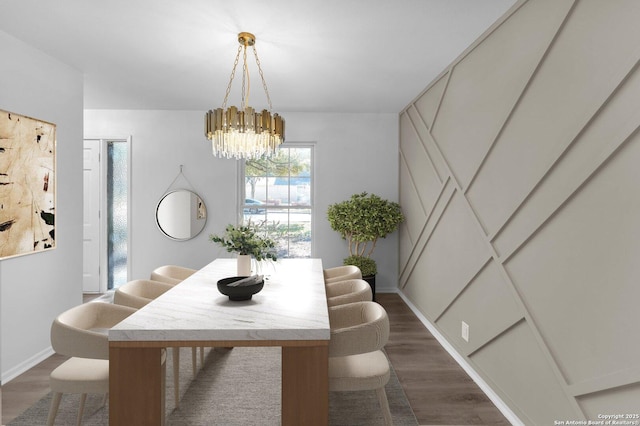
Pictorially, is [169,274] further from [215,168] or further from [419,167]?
[419,167]

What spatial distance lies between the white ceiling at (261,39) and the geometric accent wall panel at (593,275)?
1.41 meters

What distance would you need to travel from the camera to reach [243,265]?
240cm

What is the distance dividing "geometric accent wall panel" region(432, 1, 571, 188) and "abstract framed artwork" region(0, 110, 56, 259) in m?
3.44

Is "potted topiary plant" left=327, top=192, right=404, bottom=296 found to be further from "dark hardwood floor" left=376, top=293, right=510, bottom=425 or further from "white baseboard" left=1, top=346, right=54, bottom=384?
"white baseboard" left=1, top=346, right=54, bottom=384

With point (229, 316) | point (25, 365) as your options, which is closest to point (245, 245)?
point (229, 316)

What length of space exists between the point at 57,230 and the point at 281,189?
265 centimetres

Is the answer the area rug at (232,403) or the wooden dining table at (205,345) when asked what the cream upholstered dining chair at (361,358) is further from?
the area rug at (232,403)

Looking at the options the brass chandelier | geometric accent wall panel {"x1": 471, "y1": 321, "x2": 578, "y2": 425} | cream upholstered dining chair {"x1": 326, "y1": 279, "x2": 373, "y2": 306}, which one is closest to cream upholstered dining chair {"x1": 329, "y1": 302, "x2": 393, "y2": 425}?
cream upholstered dining chair {"x1": 326, "y1": 279, "x2": 373, "y2": 306}

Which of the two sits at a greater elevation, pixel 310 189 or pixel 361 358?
pixel 310 189

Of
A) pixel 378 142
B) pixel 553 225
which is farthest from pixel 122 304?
pixel 378 142

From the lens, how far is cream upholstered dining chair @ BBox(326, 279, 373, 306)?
2.37m

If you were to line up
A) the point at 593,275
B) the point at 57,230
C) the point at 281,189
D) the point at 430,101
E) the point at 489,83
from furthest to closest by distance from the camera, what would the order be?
the point at 281,189
the point at 430,101
the point at 57,230
the point at 489,83
the point at 593,275

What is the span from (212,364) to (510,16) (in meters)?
3.28

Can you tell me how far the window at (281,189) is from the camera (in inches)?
196
